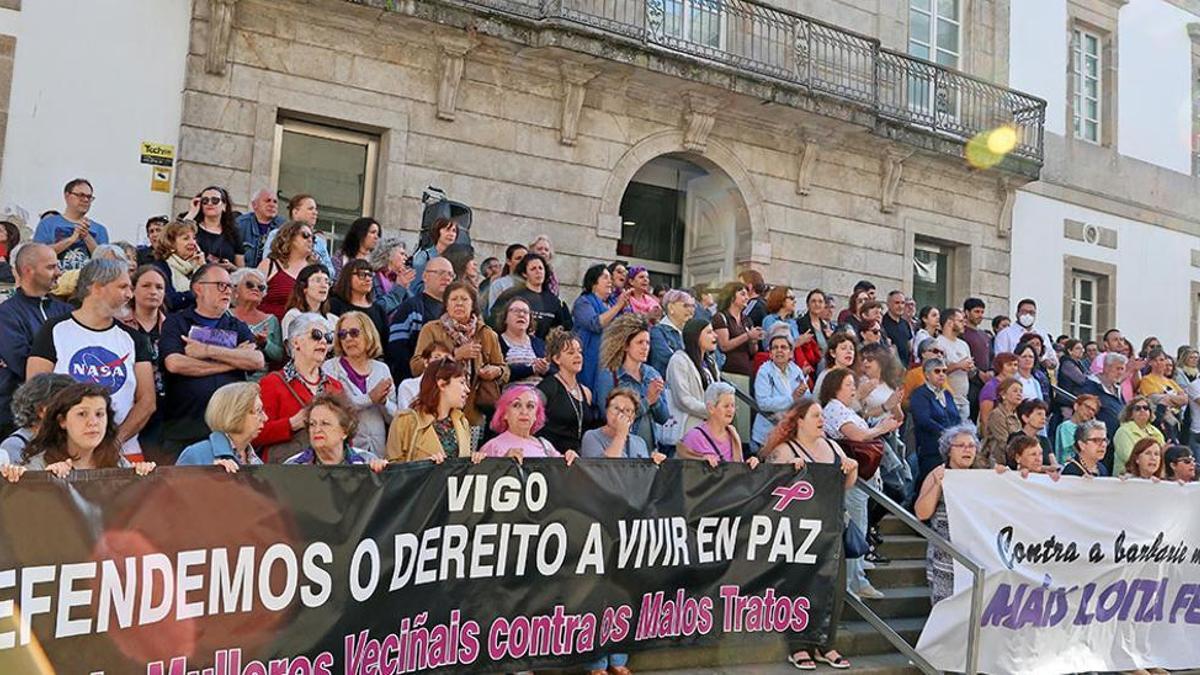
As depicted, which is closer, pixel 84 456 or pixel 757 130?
pixel 84 456

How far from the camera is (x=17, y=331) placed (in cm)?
462

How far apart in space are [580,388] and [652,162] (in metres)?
8.13

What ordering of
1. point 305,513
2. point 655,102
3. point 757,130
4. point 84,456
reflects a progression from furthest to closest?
1. point 757,130
2. point 655,102
3. point 305,513
4. point 84,456

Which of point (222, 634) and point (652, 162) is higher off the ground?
→ point (652, 162)

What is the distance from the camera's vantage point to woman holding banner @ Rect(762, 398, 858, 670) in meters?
5.64

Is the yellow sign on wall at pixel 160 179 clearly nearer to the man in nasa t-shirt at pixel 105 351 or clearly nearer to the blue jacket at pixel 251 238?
the blue jacket at pixel 251 238

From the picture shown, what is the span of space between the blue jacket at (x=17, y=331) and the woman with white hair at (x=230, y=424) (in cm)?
102

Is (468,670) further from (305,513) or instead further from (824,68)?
(824,68)

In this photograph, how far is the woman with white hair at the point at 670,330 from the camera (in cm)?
708

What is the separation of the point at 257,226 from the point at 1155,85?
60.1ft

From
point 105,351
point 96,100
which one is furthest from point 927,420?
point 96,100

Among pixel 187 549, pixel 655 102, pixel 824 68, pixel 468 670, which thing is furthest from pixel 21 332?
pixel 824 68

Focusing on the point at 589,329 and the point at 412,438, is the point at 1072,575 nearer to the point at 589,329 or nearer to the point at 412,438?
the point at 589,329

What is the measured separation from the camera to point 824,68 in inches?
536
